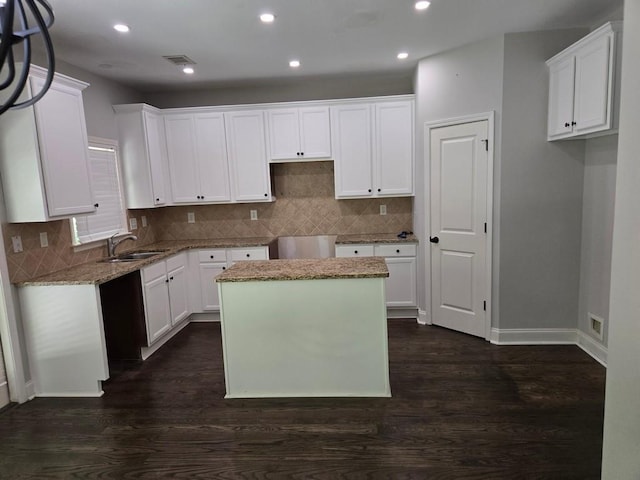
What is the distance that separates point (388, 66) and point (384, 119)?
530 millimetres

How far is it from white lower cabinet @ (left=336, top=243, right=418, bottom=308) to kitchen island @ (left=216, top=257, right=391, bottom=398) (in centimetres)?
144

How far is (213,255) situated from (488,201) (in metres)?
2.89

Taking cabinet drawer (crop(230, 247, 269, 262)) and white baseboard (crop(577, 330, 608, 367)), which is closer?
white baseboard (crop(577, 330, 608, 367))

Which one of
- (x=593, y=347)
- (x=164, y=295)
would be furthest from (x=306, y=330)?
(x=593, y=347)

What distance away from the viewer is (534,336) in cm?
351

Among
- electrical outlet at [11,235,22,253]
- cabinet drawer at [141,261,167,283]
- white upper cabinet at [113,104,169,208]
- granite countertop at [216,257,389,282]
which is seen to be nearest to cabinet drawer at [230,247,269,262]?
cabinet drawer at [141,261,167,283]

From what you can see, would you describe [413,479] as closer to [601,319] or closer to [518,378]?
[518,378]

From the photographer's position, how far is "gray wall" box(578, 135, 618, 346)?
9.66ft

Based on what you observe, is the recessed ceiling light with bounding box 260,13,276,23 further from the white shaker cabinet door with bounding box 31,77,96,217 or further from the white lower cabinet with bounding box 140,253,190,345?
the white lower cabinet with bounding box 140,253,190,345

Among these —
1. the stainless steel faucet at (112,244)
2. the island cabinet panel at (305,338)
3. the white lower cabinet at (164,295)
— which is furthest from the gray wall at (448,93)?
the stainless steel faucet at (112,244)

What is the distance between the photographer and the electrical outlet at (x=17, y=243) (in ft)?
9.14

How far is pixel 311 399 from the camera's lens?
2.72 m

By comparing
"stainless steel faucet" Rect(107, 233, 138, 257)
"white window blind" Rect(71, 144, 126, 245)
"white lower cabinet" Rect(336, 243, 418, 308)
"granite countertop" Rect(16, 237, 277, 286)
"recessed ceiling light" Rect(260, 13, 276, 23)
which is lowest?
"white lower cabinet" Rect(336, 243, 418, 308)

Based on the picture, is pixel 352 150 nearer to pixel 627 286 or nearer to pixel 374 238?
pixel 374 238
